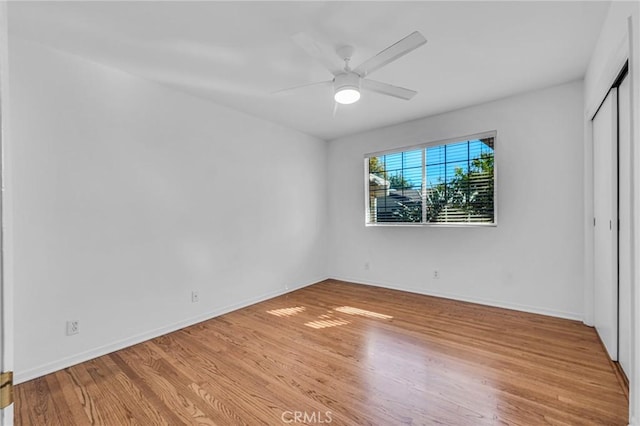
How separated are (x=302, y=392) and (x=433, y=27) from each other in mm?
2718

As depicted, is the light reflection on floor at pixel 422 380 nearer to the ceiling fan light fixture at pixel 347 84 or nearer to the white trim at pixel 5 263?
the white trim at pixel 5 263

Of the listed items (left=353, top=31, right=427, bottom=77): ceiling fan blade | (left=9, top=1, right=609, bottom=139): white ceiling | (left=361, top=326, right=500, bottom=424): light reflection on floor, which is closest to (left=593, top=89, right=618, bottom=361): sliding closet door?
(left=9, top=1, right=609, bottom=139): white ceiling

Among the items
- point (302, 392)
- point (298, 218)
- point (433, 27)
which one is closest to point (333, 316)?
point (302, 392)

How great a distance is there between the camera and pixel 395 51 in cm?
189

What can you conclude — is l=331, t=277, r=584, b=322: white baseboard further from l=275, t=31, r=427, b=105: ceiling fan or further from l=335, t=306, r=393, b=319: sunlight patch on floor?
l=275, t=31, r=427, b=105: ceiling fan

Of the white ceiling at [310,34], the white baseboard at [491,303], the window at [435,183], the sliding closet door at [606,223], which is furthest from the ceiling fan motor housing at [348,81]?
the white baseboard at [491,303]

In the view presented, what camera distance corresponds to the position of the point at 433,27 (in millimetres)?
2074

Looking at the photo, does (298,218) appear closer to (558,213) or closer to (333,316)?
(333,316)

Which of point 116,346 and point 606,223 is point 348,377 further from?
point 606,223

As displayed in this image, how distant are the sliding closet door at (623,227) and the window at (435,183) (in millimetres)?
1400

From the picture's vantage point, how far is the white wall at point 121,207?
211 cm

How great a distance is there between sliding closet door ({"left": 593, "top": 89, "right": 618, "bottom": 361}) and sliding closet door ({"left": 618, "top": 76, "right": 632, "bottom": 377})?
0.05 meters

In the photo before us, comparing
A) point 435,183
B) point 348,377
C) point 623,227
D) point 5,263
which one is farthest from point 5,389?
point 435,183

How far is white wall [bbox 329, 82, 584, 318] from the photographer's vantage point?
3016 mm
